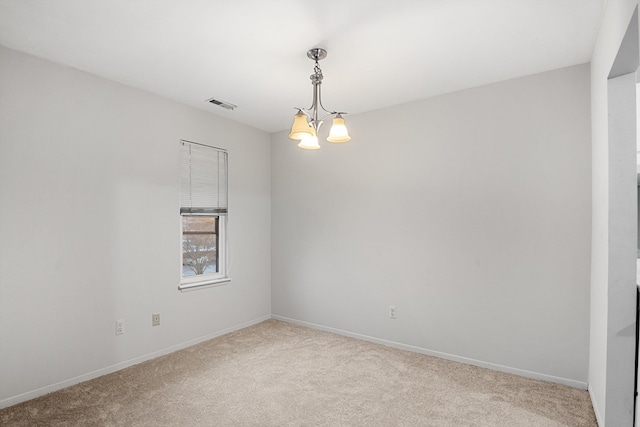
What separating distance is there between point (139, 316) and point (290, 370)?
60.8 inches

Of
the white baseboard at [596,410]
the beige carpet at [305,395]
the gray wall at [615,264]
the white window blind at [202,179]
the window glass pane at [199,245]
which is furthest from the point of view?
the window glass pane at [199,245]

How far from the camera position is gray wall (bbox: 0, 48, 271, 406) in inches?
101

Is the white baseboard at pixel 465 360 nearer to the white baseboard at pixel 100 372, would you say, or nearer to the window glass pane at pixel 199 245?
the white baseboard at pixel 100 372

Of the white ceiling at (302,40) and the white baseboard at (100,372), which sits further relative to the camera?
the white baseboard at (100,372)

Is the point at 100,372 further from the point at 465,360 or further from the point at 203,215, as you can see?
the point at 465,360

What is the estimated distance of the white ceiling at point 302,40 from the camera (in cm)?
209

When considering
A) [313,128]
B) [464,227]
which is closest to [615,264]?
[464,227]

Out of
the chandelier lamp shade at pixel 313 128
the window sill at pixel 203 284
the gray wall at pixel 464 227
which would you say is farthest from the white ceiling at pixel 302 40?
the window sill at pixel 203 284

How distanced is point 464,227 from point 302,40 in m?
2.20

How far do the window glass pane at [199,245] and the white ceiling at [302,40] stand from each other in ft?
4.77

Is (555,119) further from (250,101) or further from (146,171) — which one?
(146,171)

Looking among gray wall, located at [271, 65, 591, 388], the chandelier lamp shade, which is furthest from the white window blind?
the chandelier lamp shade

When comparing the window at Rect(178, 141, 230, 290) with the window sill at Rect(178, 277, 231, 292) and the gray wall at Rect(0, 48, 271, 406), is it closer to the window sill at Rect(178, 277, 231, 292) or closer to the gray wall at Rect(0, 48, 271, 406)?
the window sill at Rect(178, 277, 231, 292)

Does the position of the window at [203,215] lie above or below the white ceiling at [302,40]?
below
